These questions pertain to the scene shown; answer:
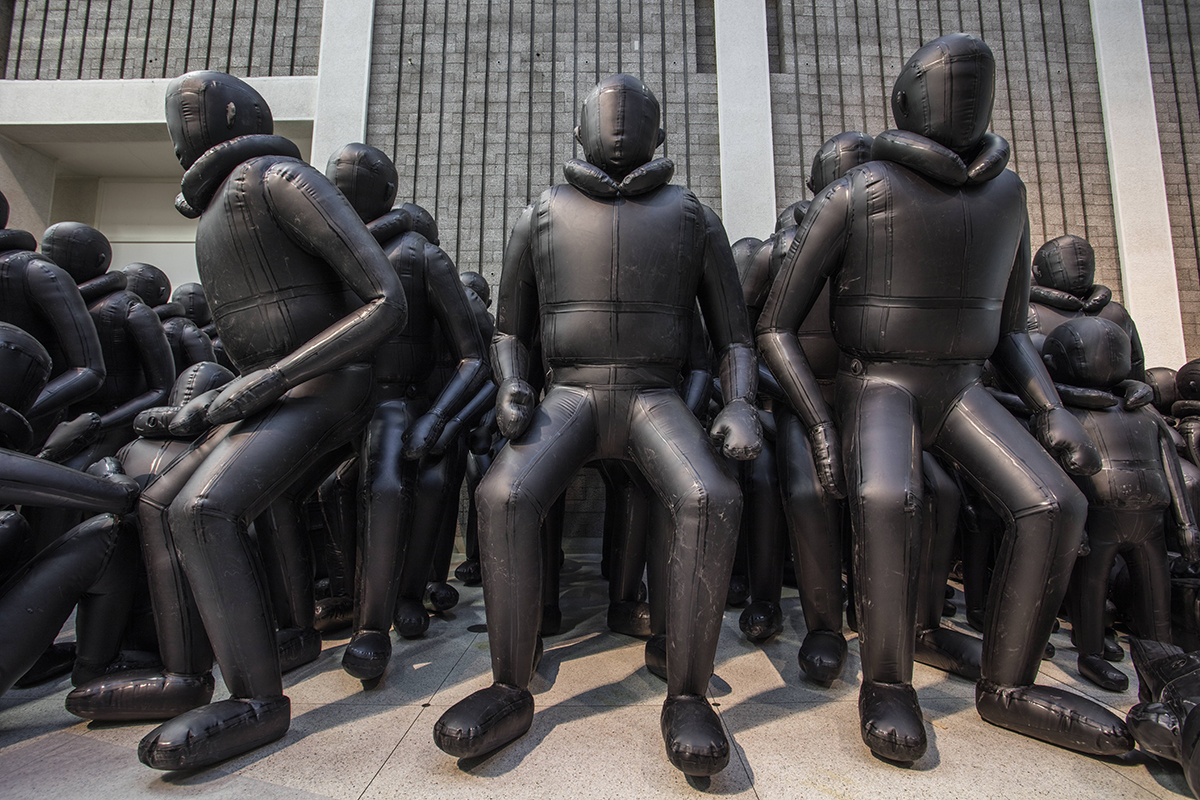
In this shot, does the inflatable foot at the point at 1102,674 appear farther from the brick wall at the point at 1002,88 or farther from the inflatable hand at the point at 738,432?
the brick wall at the point at 1002,88

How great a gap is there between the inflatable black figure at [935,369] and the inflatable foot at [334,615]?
2.39 m

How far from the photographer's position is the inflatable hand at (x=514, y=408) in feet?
6.77

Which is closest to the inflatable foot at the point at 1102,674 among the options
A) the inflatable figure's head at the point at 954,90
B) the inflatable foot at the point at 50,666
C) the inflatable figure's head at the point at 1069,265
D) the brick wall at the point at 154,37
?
the inflatable figure's head at the point at 954,90

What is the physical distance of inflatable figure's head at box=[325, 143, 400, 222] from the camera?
9.93ft

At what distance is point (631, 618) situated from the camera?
2.94 meters

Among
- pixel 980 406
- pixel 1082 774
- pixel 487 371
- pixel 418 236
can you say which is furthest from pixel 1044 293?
pixel 418 236

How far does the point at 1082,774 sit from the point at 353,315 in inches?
102

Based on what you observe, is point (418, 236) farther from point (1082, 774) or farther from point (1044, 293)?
point (1044, 293)

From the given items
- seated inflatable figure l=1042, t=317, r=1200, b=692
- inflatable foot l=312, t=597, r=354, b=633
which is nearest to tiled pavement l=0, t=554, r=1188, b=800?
seated inflatable figure l=1042, t=317, r=1200, b=692

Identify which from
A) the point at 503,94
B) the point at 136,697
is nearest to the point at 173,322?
the point at 136,697

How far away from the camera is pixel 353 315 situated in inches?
86.3

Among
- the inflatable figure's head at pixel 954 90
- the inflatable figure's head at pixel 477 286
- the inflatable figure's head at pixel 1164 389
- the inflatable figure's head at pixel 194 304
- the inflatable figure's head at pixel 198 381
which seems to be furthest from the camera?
the inflatable figure's head at pixel 194 304

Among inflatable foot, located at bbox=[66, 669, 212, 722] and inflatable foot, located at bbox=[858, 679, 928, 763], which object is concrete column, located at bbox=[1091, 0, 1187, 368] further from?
inflatable foot, located at bbox=[66, 669, 212, 722]

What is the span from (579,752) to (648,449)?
922mm
